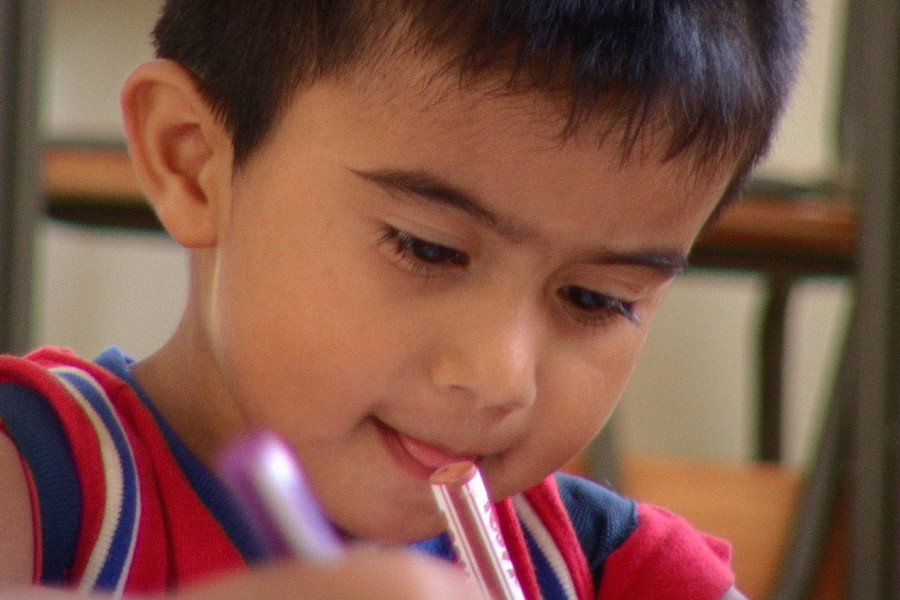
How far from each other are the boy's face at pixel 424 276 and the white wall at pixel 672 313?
1.77 metres

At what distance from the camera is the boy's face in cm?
48

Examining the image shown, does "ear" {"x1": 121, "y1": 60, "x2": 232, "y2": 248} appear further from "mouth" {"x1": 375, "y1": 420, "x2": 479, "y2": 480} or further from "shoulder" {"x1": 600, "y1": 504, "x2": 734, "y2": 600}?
"shoulder" {"x1": 600, "y1": 504, "x2": 734, "y2": 600}

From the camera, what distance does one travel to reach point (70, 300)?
235cm

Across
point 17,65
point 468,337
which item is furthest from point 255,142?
point 17,65

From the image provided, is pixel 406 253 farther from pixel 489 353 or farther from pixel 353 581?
pixel 353 581

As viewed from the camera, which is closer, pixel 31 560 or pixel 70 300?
pixel 31 560

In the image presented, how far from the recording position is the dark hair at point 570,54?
47cm

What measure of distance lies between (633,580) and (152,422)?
24cm

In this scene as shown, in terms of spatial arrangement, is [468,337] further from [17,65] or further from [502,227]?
[17,65]

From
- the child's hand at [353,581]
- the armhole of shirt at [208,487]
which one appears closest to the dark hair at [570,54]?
the armhole of shirt at [208,487]

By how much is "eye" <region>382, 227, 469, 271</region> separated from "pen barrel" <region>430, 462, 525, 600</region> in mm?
93

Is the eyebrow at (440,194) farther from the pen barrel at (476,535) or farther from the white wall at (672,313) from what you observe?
the white wall at (672,313)

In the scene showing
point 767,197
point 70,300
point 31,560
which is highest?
point 767,197

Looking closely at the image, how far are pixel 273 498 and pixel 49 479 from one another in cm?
27
